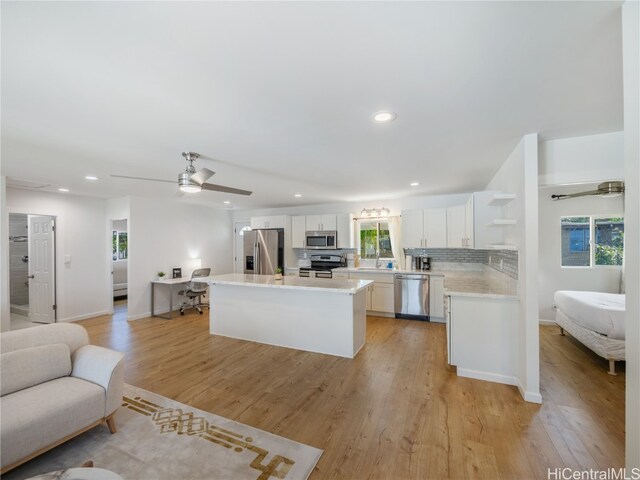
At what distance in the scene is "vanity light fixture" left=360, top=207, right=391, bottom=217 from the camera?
6005mm

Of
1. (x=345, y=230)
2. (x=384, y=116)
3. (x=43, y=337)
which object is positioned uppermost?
(x=384, y=116)

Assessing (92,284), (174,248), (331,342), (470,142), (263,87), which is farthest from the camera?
(174,248)

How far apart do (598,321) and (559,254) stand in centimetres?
189

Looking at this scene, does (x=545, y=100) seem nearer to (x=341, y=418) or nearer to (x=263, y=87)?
(x=263, y=87)

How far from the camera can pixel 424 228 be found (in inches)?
214

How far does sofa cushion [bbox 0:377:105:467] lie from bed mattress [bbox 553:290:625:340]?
16.3 ft

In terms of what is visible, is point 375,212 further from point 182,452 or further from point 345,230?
point 182,452

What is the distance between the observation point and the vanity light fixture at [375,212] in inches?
236

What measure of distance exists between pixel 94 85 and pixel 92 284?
5.37 metres

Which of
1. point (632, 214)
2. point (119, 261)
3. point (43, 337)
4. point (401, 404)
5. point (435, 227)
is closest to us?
point (632, 214)

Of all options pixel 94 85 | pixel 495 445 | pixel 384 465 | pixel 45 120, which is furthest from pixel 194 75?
pixel 495 445

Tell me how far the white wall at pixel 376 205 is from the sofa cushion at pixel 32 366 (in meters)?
5.22

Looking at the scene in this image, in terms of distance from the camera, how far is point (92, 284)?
18.3ft

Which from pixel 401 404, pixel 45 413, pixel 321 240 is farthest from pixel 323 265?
pixel 45 413
